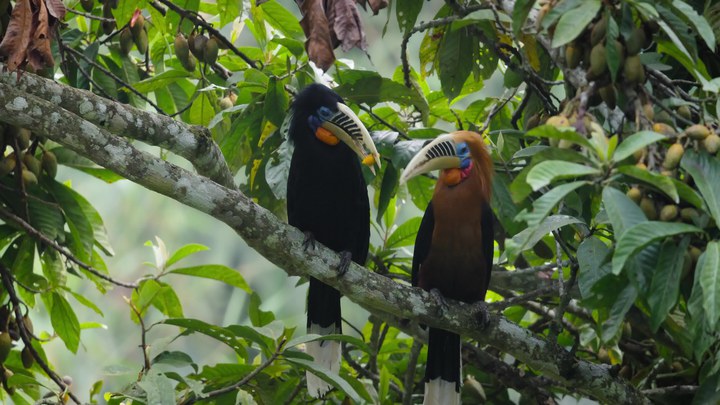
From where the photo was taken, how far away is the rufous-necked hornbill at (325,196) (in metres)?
4.15

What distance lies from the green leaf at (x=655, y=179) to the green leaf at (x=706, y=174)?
3.6 inches

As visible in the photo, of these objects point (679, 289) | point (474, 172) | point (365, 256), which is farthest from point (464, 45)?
point (679, 289)

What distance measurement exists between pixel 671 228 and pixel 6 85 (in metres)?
1.94

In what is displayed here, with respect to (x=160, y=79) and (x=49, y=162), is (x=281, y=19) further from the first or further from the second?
(x=49, y=162)

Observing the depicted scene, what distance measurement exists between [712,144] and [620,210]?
0.97ft

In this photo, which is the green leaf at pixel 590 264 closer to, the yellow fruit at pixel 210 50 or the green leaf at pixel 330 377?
the green leaf at pixel 330 377

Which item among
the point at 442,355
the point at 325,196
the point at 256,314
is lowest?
the point at 442,355

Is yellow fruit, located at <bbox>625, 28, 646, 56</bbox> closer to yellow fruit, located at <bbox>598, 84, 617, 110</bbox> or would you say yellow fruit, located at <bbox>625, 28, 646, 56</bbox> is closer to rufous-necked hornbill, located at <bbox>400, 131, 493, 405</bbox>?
yellow fruit, located at <bbox>598, 84, 617, 110</bbox>

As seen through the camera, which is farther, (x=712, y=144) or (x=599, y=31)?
(x=599, y=31)

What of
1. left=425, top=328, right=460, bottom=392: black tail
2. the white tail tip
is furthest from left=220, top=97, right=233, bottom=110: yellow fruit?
the white tail tip

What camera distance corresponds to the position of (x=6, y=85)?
2959 mm

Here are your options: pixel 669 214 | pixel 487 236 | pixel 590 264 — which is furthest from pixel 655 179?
pixel 487 236

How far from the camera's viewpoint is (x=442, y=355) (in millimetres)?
4152

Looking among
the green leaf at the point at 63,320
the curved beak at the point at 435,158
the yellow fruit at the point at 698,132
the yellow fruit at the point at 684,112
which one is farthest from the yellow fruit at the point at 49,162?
the yellow fruit at the point at 698,132
